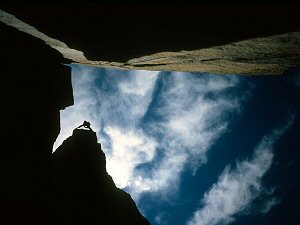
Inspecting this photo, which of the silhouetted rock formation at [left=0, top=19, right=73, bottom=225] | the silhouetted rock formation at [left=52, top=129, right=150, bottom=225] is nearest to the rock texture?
the silhouetted rock formation at [left=0, top=19, right=73, bottom=225]

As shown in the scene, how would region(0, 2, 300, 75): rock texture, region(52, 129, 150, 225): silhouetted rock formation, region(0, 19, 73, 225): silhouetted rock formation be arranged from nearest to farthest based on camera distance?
region(0, 2, 300, 75): rock texture, region(0, 19, 73, 225): silhouetted rock formation, region(52, 129, 150, 225): silhouetted rock formation

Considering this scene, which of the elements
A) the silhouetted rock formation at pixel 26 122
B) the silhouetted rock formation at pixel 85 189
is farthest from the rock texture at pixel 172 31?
the silhouetted rock formation at pixel 85 189

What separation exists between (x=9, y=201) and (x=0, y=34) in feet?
10.7

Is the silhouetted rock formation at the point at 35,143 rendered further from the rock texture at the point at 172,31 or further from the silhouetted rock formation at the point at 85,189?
the rock texture at the point at 172,31

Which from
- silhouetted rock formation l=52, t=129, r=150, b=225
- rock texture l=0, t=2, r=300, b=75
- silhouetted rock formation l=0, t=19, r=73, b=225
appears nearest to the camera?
rock texture l=0, t=2, r=300, b=75

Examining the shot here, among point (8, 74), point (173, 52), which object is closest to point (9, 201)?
point (8, 74)

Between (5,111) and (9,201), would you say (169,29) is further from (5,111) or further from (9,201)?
(9,201)

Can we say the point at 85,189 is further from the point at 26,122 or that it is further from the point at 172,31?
the point at 172,31

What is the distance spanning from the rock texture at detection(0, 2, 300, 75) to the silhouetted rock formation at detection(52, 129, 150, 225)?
Result: 322 centimetres

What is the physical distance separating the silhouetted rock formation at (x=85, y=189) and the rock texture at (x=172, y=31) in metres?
3.22

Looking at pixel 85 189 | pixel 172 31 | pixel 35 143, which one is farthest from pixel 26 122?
pixel 172 31

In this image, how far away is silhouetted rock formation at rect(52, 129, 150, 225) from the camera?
6.25 m

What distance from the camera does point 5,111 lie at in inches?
198

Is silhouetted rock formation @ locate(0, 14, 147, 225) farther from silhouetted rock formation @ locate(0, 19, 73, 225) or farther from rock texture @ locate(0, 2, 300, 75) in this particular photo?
rock texture @ locate(0, 2, 300, 75)
